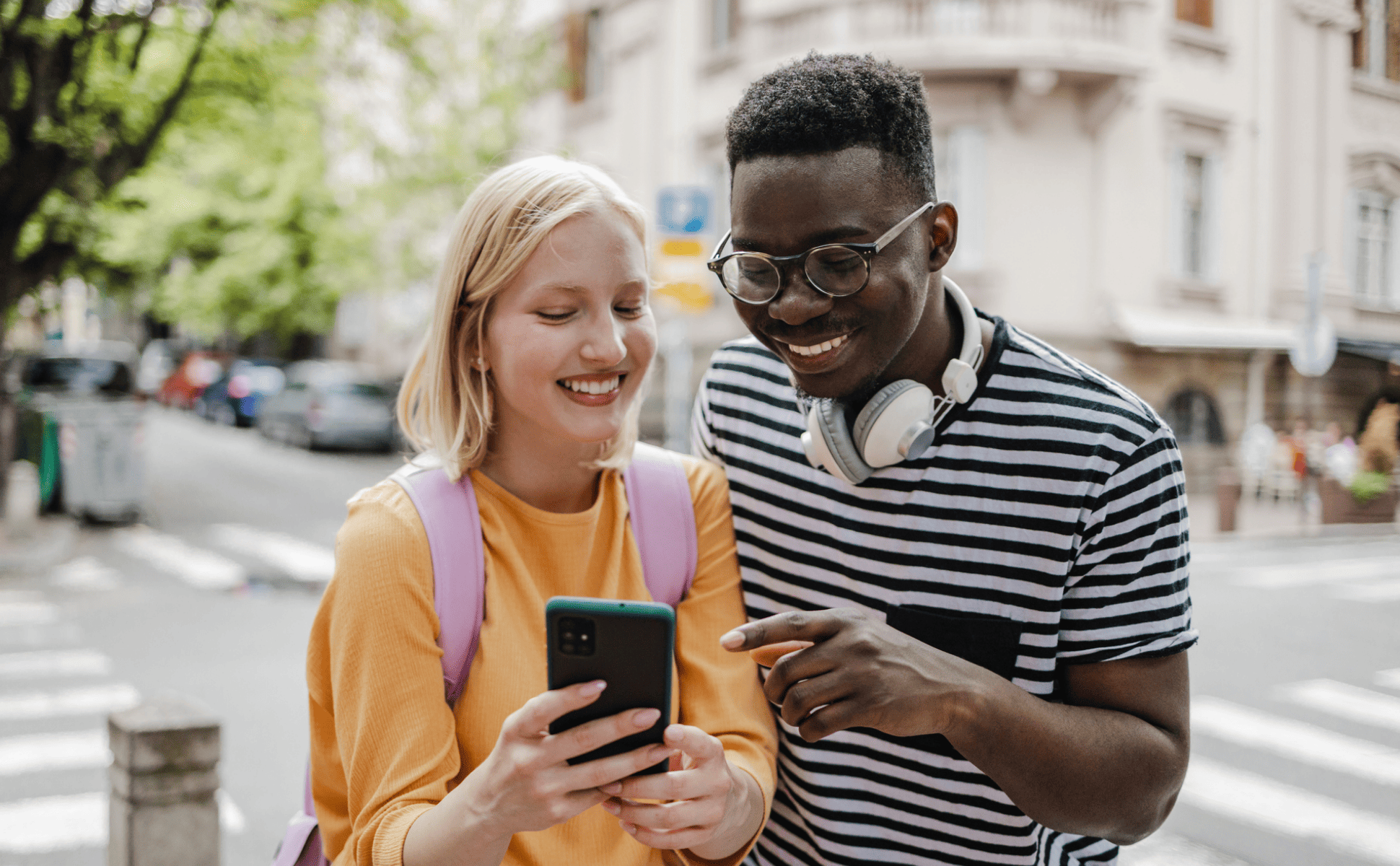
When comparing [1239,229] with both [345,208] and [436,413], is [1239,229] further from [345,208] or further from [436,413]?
[345,208]

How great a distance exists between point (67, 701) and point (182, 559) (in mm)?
5145

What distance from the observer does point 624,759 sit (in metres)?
1.48

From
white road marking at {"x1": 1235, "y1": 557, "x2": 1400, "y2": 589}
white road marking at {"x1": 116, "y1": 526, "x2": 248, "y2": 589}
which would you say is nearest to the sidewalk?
white road marking at {"x1": 1235, "y1": 557, "x2": 1400, "y2": 589}

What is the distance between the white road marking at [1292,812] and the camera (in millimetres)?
4625

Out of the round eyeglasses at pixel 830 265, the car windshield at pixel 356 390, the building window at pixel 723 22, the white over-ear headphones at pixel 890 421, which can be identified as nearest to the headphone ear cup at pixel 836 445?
the white over-ear headphones at pixel 890 421

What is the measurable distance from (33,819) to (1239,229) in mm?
13863

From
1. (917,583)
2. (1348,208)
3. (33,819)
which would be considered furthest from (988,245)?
(917,583)

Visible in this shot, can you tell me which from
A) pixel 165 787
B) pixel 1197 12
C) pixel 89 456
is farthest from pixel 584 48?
pixel 165 787

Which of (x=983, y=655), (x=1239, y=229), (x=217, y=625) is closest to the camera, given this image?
(x=983, y=655)

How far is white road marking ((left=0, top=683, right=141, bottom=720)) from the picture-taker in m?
6.40

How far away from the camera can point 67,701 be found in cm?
662

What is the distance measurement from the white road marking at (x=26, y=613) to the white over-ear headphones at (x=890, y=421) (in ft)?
28.8

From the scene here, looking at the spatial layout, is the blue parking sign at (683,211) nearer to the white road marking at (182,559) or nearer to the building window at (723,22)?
the white road marking at (182,559)

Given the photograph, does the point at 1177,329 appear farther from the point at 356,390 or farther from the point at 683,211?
the point at 356,390
